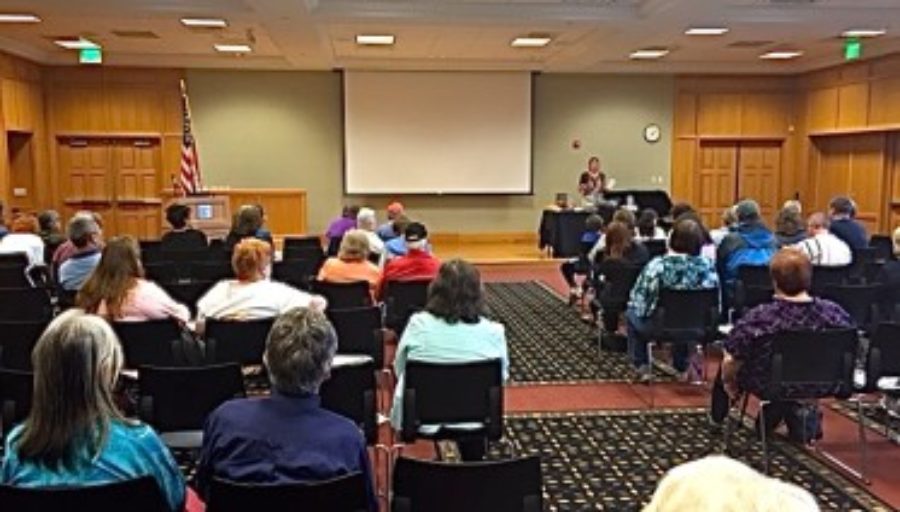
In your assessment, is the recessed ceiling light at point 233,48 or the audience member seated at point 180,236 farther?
the recessed ceiling light at point 233,48

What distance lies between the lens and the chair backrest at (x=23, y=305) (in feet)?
18.7

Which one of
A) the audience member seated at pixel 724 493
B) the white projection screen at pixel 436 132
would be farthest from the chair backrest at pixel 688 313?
the white projection screen at pixel 436 132

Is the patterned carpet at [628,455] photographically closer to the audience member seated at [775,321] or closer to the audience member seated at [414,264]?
the audience member seated at [775,321]

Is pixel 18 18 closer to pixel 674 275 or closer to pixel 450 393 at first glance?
pixel 674 275

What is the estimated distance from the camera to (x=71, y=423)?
230cm

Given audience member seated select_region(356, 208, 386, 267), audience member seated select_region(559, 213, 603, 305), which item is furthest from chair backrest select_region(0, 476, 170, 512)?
audience member seated select_region(559, 213, 603, 305)

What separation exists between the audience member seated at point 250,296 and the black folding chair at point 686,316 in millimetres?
2336

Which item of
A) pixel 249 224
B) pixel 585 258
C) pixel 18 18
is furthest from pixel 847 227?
pixel 18 18

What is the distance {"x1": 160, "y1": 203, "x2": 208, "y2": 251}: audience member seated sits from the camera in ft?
28.1

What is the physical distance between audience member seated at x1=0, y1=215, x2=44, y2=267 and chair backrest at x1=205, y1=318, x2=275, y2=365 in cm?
385

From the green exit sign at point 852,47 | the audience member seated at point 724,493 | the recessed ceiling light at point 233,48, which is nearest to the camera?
the audience member seated at point 724,493

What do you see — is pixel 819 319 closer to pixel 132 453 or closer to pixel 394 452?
pixel 394 452

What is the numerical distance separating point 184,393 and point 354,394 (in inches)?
28.7

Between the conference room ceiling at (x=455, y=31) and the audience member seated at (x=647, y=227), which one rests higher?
the conference room ceiling at (x=455, y=31)
